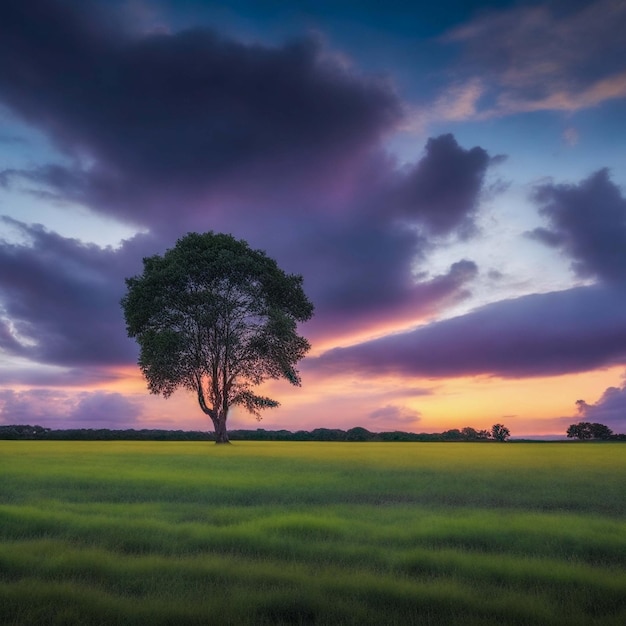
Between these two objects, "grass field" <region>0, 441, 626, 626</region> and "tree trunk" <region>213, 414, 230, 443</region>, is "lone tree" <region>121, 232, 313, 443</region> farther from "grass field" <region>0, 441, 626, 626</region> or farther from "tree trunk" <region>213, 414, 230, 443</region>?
"grass field" <region>0, 441, 626, 626</region>

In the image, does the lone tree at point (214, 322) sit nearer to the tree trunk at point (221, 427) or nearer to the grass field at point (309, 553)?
the tree trunk at point (221, 427)

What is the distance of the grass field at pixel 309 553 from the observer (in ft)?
22.4

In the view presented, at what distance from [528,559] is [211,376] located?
153 ft

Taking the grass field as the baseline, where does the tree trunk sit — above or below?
above

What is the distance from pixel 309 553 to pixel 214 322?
4378cm

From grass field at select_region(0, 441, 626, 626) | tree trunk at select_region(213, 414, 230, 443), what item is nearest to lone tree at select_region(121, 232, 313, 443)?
tree trunk at select_region(213, 414, 230, 443)

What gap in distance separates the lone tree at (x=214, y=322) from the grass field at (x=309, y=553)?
32506 millimetres

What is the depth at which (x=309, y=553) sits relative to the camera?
9.88m

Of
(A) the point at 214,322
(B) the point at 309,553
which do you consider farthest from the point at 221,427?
(B) the point at 309,553

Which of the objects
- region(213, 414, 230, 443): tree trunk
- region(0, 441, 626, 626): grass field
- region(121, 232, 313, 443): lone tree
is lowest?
region(0, 441, 626, 626): grass field

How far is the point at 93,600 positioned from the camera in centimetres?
702

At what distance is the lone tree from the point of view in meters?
52.1

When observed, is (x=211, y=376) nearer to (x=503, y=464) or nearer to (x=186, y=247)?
(x=186, y=247)

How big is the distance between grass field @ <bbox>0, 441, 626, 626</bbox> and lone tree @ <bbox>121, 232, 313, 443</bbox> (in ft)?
107
